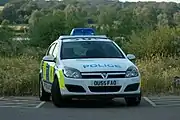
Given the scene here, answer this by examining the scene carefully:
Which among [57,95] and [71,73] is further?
[57,95]

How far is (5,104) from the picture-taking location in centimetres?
1349

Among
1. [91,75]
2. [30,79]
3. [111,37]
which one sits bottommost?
[111,37]

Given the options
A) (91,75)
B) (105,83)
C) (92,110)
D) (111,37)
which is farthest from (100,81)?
(111,37)

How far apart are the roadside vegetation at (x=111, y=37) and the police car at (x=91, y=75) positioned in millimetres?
3599

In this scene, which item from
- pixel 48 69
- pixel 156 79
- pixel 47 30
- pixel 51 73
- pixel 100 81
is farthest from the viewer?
pixel 47 30

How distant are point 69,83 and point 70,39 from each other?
83.4 inches

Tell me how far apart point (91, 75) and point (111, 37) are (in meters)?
30.2

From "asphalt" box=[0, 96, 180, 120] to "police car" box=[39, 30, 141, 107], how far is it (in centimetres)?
32

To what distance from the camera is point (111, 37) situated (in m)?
42.0

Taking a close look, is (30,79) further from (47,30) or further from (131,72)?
(47,30)

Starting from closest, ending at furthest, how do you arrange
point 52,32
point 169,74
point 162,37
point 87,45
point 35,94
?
point 87,45 < point 35,94 < point 169,74 < point 162,37 < point 52,32

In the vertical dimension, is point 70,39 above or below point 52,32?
above

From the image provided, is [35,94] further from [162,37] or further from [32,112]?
[162,37]

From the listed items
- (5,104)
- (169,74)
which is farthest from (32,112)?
(169,74)
